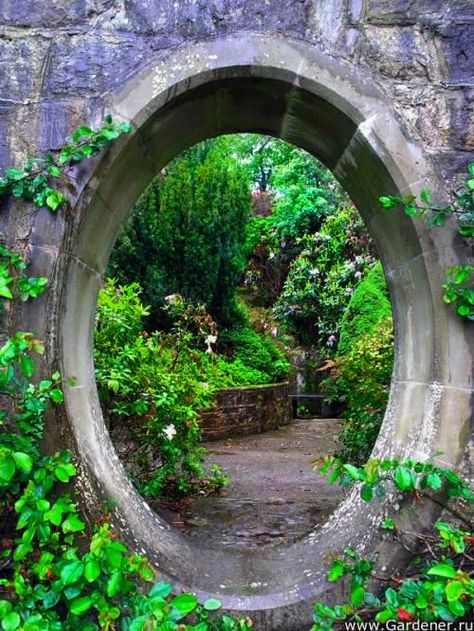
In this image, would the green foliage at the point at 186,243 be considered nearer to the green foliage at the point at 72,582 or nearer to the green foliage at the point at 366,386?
the green foliage at the point at 366,386

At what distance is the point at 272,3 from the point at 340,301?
968 cm

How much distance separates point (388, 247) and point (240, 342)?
7.23 metres

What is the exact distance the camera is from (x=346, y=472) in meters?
1.64

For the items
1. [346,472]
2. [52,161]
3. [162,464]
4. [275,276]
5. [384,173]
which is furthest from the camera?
[275,276]

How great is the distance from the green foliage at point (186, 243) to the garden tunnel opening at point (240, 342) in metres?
0.02

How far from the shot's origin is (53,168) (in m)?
1.82

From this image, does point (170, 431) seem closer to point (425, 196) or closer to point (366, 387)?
point (366, 387)

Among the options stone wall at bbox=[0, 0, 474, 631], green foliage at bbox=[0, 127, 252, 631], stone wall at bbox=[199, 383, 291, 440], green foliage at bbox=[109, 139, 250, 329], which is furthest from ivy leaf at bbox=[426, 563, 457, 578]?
green foliage at bbox=[109, 139, 250, 329]

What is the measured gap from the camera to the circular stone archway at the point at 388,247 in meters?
1.90

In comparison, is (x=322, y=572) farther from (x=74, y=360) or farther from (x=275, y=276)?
(x=275, y=276)

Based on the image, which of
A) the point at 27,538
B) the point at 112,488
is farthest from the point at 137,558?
the point at 112,488

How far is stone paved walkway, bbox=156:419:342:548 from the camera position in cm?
314

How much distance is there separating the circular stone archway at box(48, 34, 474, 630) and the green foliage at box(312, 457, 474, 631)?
0.09 metres

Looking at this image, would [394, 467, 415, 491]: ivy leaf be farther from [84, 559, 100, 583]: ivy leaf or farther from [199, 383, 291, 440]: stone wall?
[199, 383, 291, 440]: stone wall
